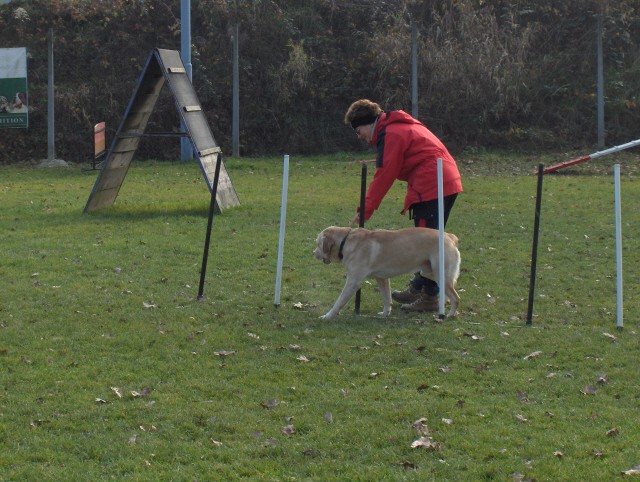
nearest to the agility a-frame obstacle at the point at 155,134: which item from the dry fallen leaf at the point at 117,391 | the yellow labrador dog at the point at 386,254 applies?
the yellow labrador dog at the point at 386,254

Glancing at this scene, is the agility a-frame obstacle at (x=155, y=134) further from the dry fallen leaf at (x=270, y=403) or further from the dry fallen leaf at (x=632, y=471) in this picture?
the dry fallen leaf at (x=632, y=471)

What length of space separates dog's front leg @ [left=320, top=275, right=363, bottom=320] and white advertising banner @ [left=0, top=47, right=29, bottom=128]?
1585 centimetres

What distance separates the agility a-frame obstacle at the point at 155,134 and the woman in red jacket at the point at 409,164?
19.6 ft

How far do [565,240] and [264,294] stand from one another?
5.17m

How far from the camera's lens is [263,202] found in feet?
53.9

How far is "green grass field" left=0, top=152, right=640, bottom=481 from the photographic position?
5246 mm

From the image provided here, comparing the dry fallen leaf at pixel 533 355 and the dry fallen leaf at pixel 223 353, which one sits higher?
the dry fallen leaf at pixel 533 355

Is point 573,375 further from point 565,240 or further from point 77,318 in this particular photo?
point 565,240

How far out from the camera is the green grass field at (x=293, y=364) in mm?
5246

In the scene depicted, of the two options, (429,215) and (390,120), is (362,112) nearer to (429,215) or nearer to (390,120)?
(390,120)

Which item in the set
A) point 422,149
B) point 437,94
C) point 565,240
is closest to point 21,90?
point 437,94

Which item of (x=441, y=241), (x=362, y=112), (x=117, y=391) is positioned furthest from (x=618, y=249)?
(x=117, y=391)

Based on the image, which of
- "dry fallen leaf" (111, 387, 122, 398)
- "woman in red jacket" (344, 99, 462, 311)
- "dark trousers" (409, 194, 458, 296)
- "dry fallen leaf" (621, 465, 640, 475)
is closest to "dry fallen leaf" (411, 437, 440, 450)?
"dry fallen leaf" (621, 465, 640, 475)

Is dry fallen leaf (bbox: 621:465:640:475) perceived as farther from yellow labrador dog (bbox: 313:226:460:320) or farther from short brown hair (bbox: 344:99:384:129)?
short brown hair (bbox: 344:99:384:129)
